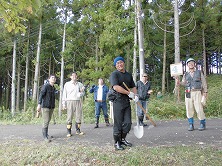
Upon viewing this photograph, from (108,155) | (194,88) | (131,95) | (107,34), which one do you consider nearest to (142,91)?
(194,88)

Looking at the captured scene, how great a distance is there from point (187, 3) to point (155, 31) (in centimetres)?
430

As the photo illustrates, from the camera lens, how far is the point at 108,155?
5.00 meters

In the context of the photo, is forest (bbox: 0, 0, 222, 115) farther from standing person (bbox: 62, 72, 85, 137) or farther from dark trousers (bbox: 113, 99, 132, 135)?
dark trousers (bbox: 113, 99, 132, 135)

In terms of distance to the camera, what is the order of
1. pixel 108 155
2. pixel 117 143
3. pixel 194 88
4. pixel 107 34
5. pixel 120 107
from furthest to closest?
pixel 107 34
pixel 194 88
pixel 117 143
pixel 120 107
pixel 108 155

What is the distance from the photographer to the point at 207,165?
436 centimetres

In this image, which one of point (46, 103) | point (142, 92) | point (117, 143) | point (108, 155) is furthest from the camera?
point (142, 92)

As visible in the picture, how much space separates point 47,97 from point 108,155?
9.61 ft

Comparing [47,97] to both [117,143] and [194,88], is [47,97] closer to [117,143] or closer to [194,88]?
[117,143]

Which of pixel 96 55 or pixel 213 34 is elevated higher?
pixel 213 34

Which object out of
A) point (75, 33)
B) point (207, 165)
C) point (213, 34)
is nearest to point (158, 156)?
point (207, 165)

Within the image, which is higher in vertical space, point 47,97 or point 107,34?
point 107,34

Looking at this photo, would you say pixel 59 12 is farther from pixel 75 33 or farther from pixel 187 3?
pixel 187 3

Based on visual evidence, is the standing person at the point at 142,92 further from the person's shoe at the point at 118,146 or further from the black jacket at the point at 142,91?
the person's shoe at the point at 118,146

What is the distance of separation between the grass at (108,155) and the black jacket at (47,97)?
1.29m
